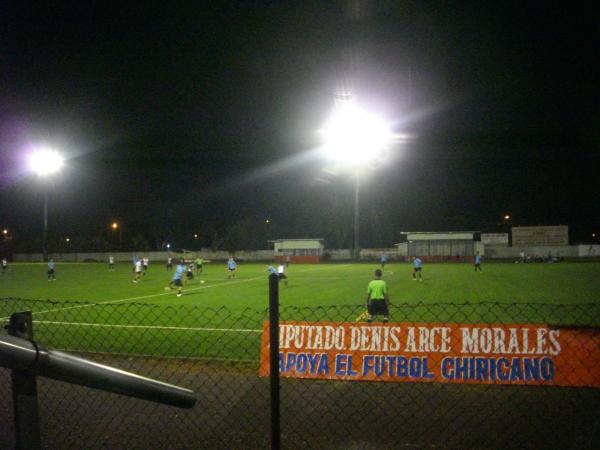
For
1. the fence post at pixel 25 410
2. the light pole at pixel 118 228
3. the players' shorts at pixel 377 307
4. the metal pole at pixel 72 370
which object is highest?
the light pole at pixel 118 228

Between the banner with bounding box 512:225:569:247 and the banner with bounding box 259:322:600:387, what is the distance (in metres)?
61.2

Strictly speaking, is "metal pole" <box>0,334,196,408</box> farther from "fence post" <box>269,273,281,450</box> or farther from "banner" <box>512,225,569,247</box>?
"banner" <box>512,225,569,247</box>

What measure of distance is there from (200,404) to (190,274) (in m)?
25.1

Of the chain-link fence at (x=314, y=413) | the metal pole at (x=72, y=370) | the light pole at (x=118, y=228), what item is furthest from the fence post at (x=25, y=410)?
the light pole at (x=118, y=228)

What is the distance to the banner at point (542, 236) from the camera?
60.9m

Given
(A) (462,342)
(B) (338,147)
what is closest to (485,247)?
(B) (338,147)

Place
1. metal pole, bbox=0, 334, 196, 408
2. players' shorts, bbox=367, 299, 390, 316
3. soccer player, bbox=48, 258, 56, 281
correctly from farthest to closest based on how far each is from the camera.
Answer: soccer player, bbox=48, 258, 56, 281
players' shorts, bbox=367, 299, 390, 316
metal pole, bbox=0, 334, 196, 408

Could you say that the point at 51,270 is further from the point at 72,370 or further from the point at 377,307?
the point at 72,370

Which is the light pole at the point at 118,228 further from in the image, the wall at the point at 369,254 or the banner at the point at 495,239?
the banner at the point at 495,239

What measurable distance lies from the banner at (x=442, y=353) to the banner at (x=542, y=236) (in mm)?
61211

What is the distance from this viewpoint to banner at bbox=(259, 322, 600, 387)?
21.7ft

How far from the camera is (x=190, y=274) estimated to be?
30609 mm

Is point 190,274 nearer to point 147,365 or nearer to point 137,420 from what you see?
point 147,365

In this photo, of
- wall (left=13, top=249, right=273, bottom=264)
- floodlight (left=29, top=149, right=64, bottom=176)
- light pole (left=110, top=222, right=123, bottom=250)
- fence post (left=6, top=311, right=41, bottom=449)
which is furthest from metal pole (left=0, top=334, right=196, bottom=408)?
light pole (left=110, top=222, right=123, bottom=250)
